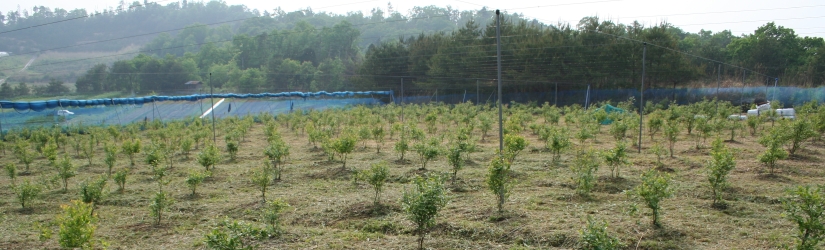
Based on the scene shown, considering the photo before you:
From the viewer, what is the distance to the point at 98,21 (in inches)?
3243

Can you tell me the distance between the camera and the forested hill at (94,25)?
229 feet

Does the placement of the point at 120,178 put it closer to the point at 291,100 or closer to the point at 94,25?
the point at 291,100

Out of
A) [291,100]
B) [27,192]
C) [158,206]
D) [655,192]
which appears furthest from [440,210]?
[291,100]

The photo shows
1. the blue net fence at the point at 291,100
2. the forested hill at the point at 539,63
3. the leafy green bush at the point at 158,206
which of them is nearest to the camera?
the leafy green bush at the point at 158,206

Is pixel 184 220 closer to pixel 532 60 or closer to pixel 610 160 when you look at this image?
pixel 610 160

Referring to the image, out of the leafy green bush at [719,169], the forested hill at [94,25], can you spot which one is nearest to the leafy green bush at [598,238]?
the leafy green bush at [719,169]

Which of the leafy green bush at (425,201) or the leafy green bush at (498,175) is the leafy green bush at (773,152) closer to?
the leafy green bush at (498,175)

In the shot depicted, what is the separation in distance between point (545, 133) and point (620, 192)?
5404 mm

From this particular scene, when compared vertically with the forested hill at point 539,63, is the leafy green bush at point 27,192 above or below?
below

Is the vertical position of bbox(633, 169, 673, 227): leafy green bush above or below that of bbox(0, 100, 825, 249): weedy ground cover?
above

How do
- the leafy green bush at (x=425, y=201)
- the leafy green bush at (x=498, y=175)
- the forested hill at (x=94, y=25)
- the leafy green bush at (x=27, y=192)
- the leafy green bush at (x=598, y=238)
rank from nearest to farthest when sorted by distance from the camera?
the leafy green bush at (x=598, y=238)
the leafy green bush at (x=425, y=201)
the leafy green bush at (x=498, y=175)
the leafy green bush at (x=27, y=192)
the forested hill at (x=94, y=25)

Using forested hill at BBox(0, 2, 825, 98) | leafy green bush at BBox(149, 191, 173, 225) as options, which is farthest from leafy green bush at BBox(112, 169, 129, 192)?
forested hill at BBox(0, 2, 825, 98)

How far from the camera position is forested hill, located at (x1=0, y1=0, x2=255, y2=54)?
6975 cm

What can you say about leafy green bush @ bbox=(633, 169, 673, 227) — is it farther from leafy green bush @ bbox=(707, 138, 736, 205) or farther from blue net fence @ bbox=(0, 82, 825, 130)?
blue net fence @ bbox=(0, 82, 825, 130)
